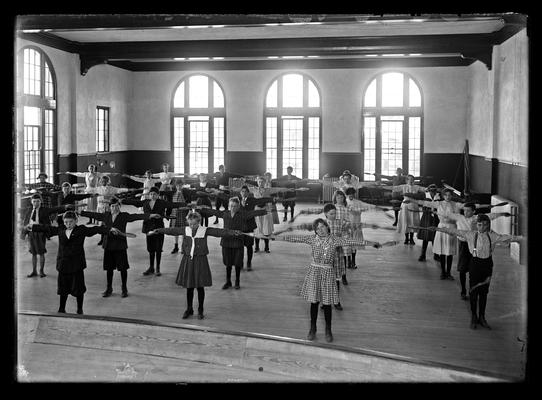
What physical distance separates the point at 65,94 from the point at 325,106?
7724mm

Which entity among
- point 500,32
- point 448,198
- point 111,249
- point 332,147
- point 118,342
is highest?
point 500,32

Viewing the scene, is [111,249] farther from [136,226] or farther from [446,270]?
[136,226]

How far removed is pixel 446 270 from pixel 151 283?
468cm

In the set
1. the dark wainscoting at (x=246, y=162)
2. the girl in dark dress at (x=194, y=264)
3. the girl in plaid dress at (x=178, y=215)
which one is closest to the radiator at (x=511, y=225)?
the girl in plaid dress at (x=178, y=215)

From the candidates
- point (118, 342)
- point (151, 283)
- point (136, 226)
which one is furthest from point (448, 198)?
point (136, 226)

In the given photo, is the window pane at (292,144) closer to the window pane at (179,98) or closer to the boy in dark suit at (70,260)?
the window pane at (179,98)

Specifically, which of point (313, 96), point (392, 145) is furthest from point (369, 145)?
point (313, 96)

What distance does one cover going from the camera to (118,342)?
22.9 ft

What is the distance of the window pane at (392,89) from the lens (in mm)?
19844

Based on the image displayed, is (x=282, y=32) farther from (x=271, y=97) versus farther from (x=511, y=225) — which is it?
(x=511, y=225)

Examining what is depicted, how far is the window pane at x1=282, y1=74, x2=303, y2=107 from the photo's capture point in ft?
66.5

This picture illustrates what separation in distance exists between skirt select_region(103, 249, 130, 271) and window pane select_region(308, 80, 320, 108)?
1231 centimetres

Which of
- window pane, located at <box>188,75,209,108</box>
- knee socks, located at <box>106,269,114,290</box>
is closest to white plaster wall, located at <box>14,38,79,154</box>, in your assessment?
window pane, located at <box>188,75,209,108</box>

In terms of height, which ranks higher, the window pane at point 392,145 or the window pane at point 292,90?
the window pane at point 292,90
